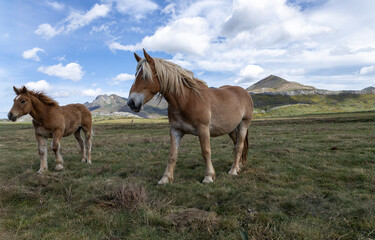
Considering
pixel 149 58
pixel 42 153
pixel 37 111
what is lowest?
pixel 42 153

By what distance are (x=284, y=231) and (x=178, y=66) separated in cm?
426

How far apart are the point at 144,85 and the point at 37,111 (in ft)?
15.3

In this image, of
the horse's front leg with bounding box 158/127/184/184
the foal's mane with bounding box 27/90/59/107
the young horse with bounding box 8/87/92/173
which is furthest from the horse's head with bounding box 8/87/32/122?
the horse's front leg with bounding box 158/127/184/184

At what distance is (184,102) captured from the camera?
5234mm

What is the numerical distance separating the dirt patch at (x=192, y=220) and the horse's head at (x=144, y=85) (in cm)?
245

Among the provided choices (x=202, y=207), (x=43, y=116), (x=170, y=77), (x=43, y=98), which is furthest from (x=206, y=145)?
(x=43, y=98)

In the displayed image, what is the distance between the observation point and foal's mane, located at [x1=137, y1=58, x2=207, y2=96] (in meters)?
4.89

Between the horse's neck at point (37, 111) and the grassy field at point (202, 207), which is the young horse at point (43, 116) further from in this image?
the grassy field at point (202, 207)

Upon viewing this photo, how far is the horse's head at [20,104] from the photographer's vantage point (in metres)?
6.64

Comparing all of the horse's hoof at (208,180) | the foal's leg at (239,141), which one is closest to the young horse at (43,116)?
the horse's hoof at (208,180)

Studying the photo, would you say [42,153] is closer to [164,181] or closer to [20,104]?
[20,104]

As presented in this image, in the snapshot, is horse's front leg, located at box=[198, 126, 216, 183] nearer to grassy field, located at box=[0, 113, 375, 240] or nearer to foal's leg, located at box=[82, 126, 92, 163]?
grassy field, located at box=[0, 113, 375, 240]

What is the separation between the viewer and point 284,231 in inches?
116

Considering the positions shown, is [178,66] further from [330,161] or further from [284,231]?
[330,161]
